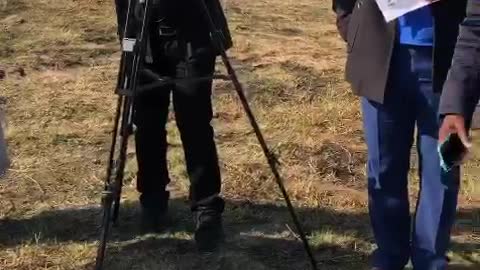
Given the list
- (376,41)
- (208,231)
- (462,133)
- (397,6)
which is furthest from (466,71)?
(208,231)

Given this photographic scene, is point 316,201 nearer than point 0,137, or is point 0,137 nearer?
point 0,137

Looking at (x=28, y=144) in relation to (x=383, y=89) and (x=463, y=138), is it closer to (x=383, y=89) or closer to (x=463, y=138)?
(x=383, y=89)

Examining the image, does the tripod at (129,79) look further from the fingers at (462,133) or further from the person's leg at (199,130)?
the fingers at (462,133)

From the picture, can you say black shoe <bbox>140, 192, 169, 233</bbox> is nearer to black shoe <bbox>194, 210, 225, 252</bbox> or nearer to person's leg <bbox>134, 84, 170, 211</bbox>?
person's leg <bbox>134, 84, 170, 211</bbox>

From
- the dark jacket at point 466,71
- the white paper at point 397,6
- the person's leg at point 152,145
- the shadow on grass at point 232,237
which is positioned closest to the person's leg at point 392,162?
the white paper at point 397,6

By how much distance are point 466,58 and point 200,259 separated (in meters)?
1.80

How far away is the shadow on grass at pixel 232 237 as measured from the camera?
12.8 ft

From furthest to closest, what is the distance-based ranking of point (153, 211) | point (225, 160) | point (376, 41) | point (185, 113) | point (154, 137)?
point (225, 160), point (153, 211), point (154, 137), point (185, 113), point (376, 41)

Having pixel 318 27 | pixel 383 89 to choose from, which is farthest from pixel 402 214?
pixel 318 27

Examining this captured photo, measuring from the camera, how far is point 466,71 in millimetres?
2553

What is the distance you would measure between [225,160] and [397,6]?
2401 mm

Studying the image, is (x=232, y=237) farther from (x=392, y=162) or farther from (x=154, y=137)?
(x=392, y=162)

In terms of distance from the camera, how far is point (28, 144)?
17.5 ft

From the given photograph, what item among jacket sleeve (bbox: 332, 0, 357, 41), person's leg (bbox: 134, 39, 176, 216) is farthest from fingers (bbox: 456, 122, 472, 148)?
person's leg (bbox: 134, 39, 176, 216)
